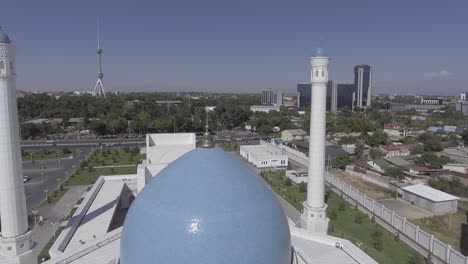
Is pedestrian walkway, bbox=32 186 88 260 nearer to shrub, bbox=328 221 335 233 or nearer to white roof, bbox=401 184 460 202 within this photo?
shrub, bbox=328 221 335 233

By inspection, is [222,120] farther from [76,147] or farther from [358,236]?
[358,236]

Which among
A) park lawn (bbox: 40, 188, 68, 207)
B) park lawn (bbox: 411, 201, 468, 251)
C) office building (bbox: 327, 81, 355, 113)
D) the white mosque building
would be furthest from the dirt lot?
office building (bbox: 327, 81, 355, 113)

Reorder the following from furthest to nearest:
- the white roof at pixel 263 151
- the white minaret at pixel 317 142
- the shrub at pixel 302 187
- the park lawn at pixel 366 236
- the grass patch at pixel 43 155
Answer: the grass patch at pixel 43 155, the white roof at pixel 263 151, the shrub at pixel 302 187, the park lawn at pixel 366 236, the white minaret at pixel 317 142

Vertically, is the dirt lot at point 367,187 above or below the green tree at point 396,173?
below

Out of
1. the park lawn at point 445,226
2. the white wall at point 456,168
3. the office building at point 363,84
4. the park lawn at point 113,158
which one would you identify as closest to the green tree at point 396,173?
the white wall at point 456,168

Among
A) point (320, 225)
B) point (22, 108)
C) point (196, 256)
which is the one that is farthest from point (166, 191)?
point (22, 108)

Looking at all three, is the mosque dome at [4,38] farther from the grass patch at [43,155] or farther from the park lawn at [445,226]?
the grass patch at [43,155]
